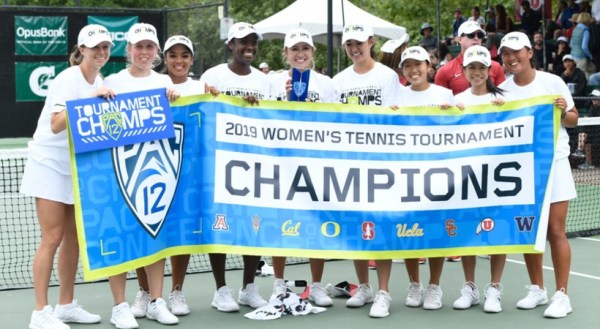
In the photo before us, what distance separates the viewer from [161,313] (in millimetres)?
7258

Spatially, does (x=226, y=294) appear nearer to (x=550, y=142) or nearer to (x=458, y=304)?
(x=458, y=304)

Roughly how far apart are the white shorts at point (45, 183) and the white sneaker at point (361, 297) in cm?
233

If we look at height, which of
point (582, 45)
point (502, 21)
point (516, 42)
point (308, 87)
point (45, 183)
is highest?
point (502, 21)

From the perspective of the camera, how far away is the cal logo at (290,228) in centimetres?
744

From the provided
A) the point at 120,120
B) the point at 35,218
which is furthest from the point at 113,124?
the point at 35,218

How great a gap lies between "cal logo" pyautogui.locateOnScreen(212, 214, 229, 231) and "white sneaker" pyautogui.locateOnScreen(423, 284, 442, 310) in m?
1.65

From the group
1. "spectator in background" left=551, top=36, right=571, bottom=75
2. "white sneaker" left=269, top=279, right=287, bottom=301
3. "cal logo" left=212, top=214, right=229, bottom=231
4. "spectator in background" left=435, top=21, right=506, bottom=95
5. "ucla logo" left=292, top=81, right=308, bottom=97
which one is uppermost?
"spectator in background" left=551, top=36, right=571, bottom=75

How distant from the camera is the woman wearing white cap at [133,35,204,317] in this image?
7.47 metres

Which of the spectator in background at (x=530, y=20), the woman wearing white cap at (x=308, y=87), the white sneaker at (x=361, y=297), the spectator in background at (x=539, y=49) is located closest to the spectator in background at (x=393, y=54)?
the woman wearing white cap at (x=308, y=87)

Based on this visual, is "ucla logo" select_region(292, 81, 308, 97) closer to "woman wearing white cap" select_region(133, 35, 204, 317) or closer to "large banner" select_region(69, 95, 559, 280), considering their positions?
"large banner" select_region(69, 95, 559, 280)

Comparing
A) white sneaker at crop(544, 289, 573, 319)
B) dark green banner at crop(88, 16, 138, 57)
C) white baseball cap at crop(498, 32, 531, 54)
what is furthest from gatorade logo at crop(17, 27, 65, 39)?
white sneaker at crop(544, 289, 573, 319)

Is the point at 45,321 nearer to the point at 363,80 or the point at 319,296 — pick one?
the point at 319,296

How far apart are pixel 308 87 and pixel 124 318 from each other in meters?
2.21

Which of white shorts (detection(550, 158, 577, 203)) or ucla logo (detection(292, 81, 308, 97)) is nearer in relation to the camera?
white shorts (detection(550, 158, 577, 203))
